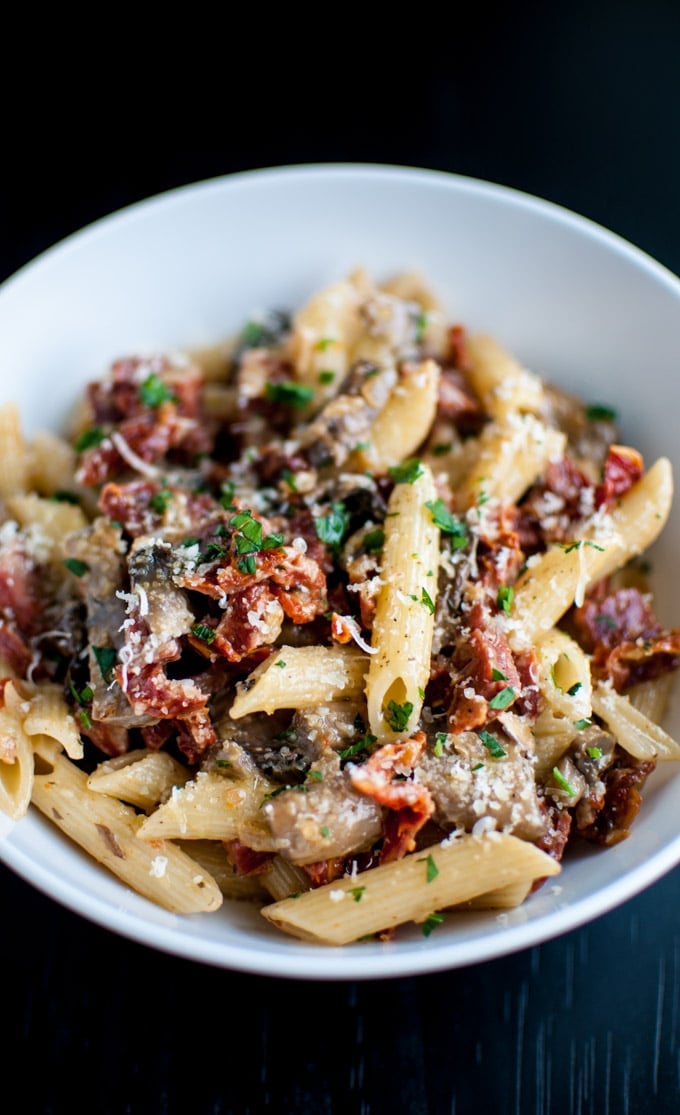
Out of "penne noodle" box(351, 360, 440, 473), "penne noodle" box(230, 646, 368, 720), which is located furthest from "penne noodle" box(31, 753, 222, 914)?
"penne noodle" box(351, 360, 440, 473)

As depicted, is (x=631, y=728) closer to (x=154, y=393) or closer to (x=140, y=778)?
(x=140, y=778)

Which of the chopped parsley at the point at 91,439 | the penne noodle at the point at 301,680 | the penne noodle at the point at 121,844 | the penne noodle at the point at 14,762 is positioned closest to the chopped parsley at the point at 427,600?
the penne noodle at the point at 301,680

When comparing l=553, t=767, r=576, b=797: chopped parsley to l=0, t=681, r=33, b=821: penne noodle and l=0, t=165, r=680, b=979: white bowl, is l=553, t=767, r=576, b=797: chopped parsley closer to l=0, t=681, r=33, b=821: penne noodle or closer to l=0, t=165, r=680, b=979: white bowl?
l=0, t=165, r=680, b=979: white bowl

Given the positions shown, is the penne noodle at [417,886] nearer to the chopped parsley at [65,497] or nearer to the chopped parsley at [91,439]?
the chopped parsley at [65,497]

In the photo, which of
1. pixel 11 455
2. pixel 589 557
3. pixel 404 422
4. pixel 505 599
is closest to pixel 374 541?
pixel 505 599

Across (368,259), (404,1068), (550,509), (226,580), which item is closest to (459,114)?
(368,259)

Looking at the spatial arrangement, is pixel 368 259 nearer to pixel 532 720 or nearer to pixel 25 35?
pixel 532 720
